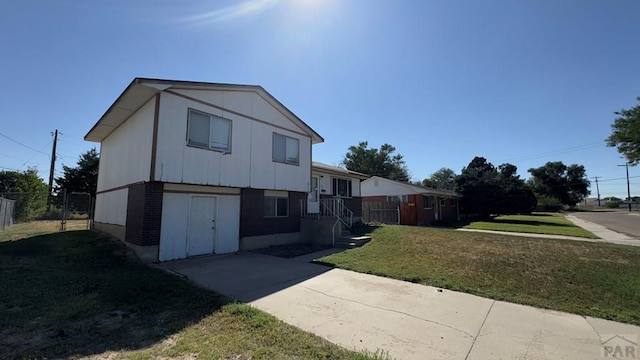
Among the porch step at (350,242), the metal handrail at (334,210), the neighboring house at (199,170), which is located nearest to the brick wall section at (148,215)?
the neighboring house at (199,170)

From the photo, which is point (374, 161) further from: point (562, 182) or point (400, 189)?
point (562, 182)

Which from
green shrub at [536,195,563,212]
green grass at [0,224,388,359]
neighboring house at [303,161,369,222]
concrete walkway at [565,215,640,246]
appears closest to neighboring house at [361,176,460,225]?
neighboring house at [303,161,369,222]

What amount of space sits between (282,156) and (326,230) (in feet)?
12.7

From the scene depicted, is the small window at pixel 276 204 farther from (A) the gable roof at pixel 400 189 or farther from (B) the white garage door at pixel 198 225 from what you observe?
(A) the gable roof at pixel 400 189

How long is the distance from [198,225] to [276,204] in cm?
374

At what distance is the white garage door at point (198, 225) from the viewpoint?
29.8 ft

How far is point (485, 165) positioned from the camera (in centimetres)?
5512

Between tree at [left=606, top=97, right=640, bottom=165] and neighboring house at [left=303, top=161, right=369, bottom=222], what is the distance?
18016 mm

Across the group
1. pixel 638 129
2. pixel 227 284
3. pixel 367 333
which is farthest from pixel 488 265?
pixel 638 129

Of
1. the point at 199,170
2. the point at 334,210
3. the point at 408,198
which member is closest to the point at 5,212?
the point at 199,170

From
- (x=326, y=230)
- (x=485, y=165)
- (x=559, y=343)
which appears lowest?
(x=559, y=343)

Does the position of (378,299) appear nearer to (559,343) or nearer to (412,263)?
(559,343)

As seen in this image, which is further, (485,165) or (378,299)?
(485,165)

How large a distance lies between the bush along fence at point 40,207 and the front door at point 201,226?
1053 cm
